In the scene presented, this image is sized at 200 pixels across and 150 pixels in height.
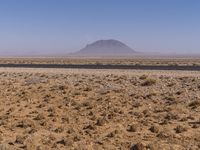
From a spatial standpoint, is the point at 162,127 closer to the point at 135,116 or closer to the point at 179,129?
the point at 179,129

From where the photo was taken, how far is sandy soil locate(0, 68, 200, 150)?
15.6 m

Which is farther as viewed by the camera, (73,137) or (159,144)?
(73,137)

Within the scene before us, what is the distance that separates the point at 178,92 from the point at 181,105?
2848 millimetres

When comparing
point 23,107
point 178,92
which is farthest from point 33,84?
point 178,92

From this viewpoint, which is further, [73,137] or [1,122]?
[1,122]

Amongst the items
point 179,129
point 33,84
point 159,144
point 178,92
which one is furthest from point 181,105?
point 33,84

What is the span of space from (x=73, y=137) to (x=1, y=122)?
4286mm

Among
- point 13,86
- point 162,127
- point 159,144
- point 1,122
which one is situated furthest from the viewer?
point 13,86

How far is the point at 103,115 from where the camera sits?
1980 centimetres

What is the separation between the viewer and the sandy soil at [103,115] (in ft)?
51.3

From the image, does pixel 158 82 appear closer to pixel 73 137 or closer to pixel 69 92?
pixel 69 92

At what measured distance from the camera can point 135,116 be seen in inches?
767

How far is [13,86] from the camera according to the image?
99.1 feet

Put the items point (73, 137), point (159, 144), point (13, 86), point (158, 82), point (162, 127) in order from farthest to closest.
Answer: point (13, 86) → point (158, 82) → point (162, 127) → point (73, 137) → point (159, 144)
